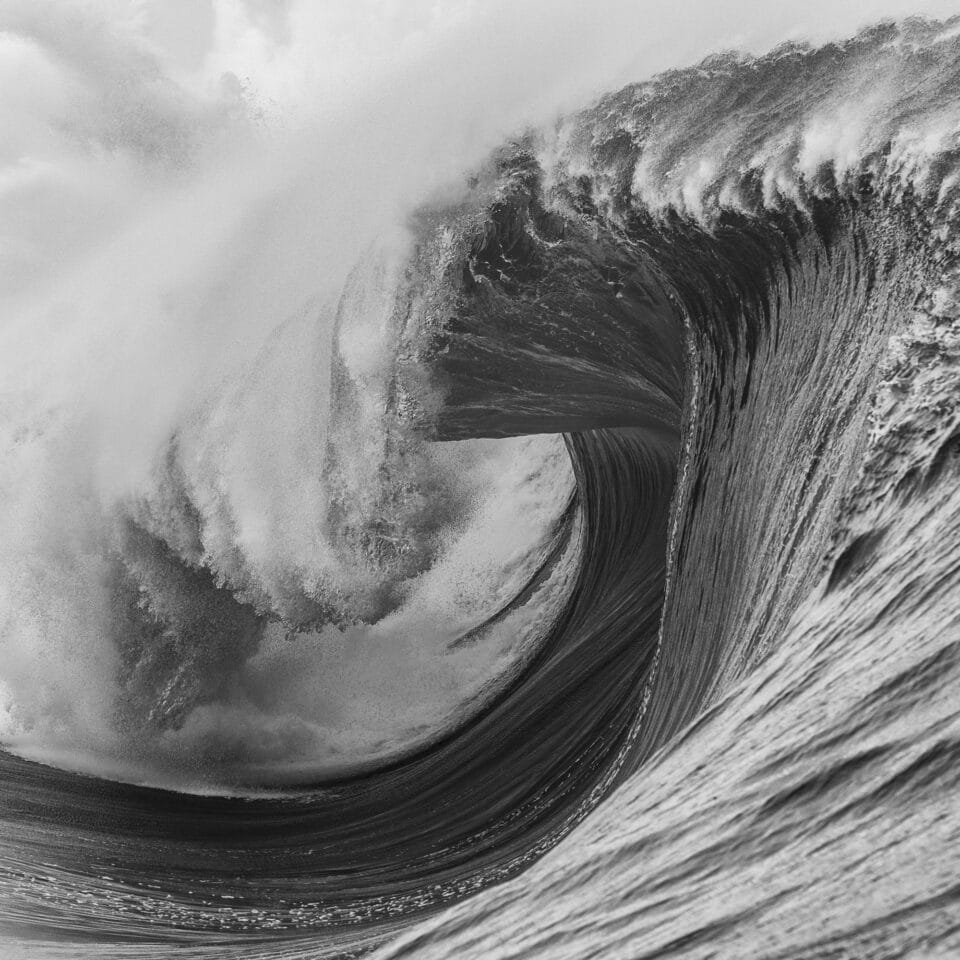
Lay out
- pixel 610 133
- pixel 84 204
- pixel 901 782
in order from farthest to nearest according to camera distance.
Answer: pixel 84 204
pixel 610 133
pixel 901 782

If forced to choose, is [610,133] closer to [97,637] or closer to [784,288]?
[784,288]

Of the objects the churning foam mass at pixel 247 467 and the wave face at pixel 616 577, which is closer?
the wave face at pixel 616 577

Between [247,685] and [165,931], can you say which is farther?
[247,685]

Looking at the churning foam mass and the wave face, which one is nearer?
the wave face

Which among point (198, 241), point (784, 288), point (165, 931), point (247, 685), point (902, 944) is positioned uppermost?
point (198, 241)

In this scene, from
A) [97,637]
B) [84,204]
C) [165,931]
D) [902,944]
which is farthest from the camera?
[84,204]

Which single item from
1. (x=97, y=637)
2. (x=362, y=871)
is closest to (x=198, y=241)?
(x=97, y=637)

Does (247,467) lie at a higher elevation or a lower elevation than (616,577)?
higher

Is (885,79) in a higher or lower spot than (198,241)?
lower
